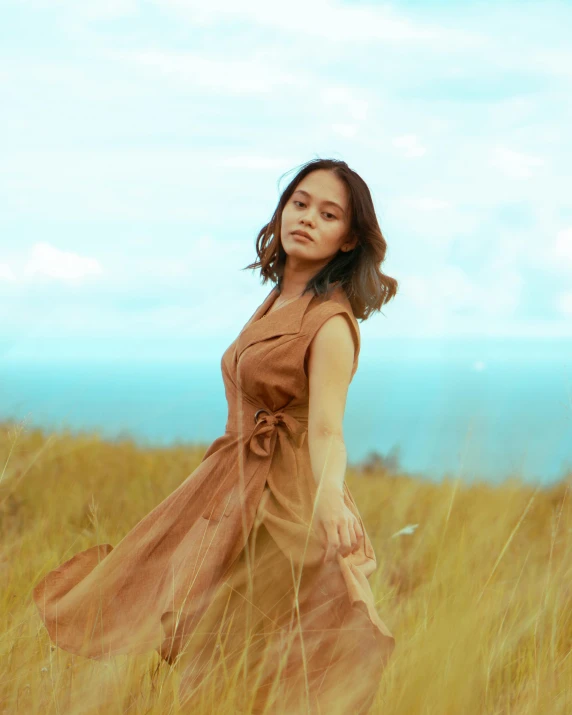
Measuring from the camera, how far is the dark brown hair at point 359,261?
8.61 ft

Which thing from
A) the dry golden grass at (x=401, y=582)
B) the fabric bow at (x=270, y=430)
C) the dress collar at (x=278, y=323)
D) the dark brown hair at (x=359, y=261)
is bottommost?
the dry golden grass at (x=401, y=582)

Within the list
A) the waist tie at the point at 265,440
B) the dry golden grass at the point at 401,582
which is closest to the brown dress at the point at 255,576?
the waist tie at the point at 265,440

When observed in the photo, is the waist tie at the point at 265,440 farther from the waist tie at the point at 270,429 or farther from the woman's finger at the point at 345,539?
the woman's finger at the point at 345,539

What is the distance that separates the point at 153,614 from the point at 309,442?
653 mm

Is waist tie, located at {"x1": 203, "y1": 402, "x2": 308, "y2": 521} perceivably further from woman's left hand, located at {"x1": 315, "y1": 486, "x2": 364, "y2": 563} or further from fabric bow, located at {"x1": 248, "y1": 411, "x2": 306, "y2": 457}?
woman's left hand, located at {"x1": 315, "y1": 486, "x2": 364, "y2": 563}

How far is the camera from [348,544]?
213 centimetres

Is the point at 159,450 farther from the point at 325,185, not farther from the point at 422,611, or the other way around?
the point at 325,185

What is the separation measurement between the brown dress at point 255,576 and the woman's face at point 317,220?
0.14 meters

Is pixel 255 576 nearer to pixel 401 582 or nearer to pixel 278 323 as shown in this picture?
pixel 278 323

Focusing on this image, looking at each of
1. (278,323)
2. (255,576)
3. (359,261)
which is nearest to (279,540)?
(255,576)

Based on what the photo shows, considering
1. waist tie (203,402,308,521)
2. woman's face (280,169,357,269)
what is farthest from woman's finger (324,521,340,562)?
woman's face (280,169,357,269)

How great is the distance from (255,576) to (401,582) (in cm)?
185

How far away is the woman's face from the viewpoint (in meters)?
2.59

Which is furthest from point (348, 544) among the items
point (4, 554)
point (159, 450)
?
point (159, 450)
